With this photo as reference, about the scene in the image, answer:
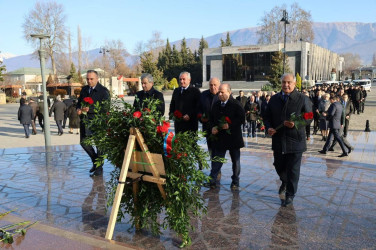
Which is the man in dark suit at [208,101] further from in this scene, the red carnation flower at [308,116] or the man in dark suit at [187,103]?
the red carnation flower at [308,116]

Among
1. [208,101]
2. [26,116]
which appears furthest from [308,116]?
[26,116]

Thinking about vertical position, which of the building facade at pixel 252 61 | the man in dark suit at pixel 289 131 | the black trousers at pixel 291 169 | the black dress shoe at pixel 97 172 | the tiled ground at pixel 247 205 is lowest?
the tiled ground at pixel 247 205

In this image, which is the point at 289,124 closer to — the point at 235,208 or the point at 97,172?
the point at 235,208

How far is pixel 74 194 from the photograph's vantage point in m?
5.89

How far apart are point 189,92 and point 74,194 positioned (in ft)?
9.02

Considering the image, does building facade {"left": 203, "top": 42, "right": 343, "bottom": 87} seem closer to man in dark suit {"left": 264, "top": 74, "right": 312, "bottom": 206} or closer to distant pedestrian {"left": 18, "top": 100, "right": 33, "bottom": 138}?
distant pedestrian {"left": 18, "top": 100, "right": 33, "bottom": 138}

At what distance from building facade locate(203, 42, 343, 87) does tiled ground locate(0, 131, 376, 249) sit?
4943 cm

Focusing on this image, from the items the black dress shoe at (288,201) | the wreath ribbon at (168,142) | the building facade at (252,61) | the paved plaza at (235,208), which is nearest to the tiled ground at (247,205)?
the paved plaza at (235,208)

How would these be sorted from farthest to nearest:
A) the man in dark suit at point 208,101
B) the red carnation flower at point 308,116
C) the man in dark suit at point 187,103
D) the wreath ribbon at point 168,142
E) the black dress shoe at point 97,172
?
the black dress shoe at point 97,172 → the man in dark suit at point 187,103 → the man in dark suit at point 208,101 → the red carnation flower at point 308,116 → the wreath ribbon at point 168,142

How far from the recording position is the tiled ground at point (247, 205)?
4094mm

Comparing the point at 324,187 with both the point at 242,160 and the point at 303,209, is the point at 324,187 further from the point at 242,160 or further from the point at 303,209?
the point at 242,160

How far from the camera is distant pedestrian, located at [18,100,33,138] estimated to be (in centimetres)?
1406

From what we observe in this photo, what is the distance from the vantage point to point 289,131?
5082mm

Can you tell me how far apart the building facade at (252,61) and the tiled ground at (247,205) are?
49.4 metres
